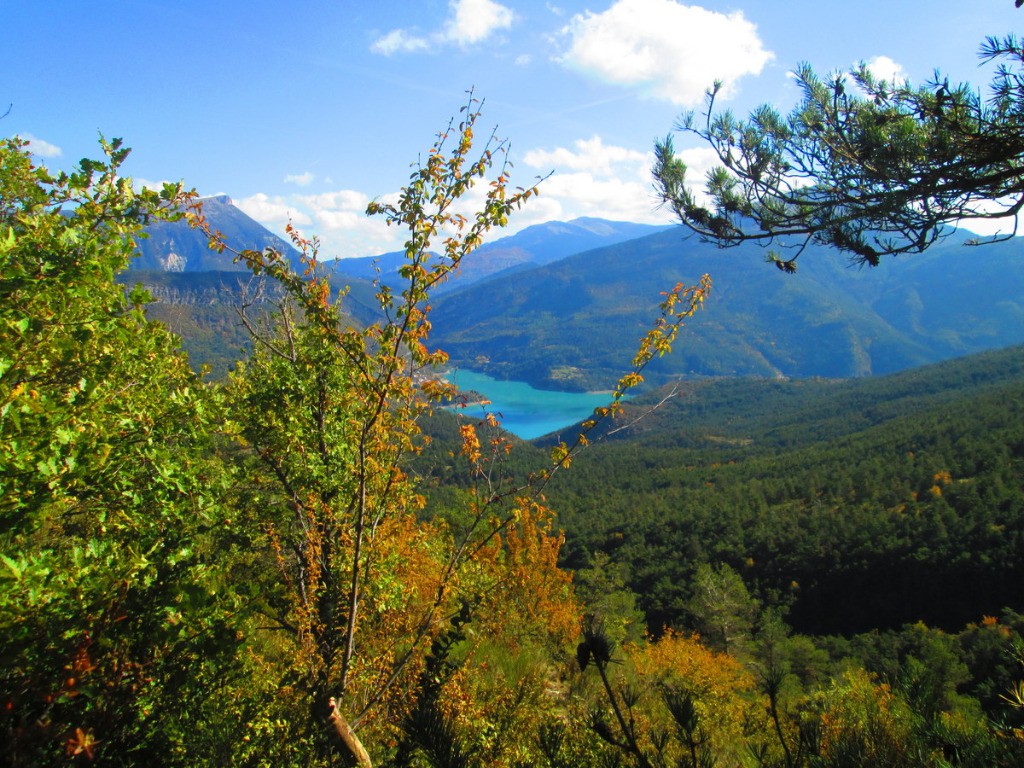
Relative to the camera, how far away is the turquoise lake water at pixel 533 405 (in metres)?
111

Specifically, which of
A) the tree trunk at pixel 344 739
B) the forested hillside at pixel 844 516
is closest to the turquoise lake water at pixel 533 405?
the forested hillside at pixel 844 516

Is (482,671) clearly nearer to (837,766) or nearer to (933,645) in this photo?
(837,766)

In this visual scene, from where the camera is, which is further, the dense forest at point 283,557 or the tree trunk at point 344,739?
the tree trunk at point 344,739

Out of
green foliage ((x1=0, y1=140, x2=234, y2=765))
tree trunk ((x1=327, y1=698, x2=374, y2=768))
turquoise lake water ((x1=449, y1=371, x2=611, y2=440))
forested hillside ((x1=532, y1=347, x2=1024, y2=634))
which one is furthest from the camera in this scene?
turquoise lake water ((x1=449, y1=371, x2=611, y2=440))

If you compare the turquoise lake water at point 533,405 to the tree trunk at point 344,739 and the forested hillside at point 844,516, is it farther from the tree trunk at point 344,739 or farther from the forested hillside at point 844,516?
the tree trunk at point 344,739

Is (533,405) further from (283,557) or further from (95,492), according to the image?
(95,492)

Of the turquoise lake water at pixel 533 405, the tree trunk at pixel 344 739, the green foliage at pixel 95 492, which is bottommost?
the turquoise lake water at pixel 533 405

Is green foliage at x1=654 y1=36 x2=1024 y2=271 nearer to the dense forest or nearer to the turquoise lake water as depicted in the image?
the dense forest

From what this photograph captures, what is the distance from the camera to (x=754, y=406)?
4262 inches

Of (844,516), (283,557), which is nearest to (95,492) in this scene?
(283,557)

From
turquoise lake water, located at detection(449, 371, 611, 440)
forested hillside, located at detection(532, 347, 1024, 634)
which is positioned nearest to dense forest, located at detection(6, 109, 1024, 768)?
forested hillside, located at detection(532, 347, 1024, 634)

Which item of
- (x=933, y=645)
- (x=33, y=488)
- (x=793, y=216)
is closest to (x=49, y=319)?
(x=33, y=488)

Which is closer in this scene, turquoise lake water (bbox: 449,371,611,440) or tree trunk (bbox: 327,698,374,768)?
tree trunk (bbox: 327,698,374,768)

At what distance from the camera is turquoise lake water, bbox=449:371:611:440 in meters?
111
